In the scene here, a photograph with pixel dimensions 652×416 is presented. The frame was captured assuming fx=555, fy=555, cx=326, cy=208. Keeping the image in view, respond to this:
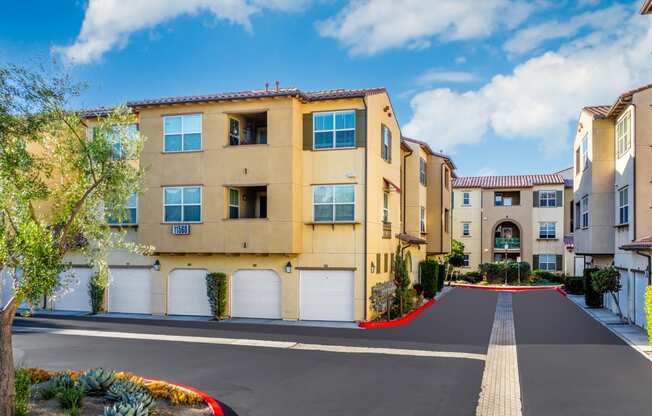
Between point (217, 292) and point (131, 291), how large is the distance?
5.04m

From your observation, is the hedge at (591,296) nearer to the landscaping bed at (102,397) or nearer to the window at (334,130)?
the window at (334,130)

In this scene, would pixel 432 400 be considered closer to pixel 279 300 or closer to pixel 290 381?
pixel 290 381

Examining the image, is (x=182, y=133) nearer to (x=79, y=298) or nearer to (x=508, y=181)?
(x=79, y=298)

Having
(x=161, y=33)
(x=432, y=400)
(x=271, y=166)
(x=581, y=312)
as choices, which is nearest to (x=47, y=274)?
(x=432, y=400)

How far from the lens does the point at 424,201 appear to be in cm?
3634

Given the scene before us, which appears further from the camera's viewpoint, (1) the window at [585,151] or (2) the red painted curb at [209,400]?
(1) the window at [585,151]

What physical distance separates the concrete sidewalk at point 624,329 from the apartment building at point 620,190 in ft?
1.71

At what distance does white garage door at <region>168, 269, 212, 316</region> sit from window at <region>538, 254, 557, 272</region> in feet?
127

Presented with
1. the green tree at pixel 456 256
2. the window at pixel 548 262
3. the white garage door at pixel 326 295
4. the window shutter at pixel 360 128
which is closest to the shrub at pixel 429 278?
the white garage door at pixel 326 295

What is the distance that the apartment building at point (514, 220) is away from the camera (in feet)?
173

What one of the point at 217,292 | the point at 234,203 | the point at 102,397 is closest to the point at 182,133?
the point at 234,203

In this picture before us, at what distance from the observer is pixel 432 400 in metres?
11.8

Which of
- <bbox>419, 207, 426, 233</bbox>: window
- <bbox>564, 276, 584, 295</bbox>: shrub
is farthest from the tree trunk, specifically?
<bbox>564, 276, 584, 295</bbox>: shrub

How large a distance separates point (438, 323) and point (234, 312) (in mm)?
8807
